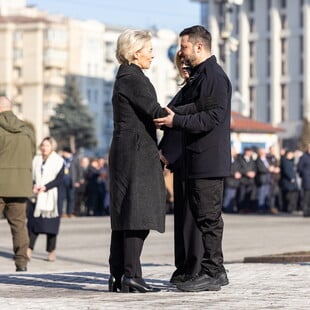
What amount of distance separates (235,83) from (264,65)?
12.8ft

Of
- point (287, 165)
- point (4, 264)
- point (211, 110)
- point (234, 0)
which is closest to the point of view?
point (211, 110)

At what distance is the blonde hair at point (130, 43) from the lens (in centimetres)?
1020

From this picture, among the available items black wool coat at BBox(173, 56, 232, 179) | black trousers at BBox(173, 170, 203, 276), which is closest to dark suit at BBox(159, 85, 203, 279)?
black trousers at BBox(173, 170, 203, 276)

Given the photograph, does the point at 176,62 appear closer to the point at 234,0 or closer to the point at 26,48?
the point at 234,0

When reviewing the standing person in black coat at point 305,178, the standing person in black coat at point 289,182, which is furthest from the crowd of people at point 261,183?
the standing person in black coat at point 305,178

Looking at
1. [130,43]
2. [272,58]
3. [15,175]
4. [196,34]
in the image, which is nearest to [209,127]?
[196,34]

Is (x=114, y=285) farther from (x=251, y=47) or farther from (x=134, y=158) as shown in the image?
(x=251, y=47)

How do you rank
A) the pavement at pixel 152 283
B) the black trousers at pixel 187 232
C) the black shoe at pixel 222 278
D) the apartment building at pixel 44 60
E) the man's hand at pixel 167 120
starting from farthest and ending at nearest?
the apartment building at pixel 44 60
the black trousers at pixel 187 232
the black shoe at pixel 222 278
the man's hand at pixel 167 120
the pavement at pixel 152 283

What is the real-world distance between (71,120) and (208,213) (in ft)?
357

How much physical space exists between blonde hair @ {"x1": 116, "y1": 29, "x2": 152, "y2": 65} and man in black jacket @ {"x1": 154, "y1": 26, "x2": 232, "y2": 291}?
305 mm

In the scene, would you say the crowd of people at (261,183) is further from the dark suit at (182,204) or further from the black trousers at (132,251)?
the black trousers at (132,251)

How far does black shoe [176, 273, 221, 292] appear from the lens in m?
10.2

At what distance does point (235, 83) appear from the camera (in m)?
141

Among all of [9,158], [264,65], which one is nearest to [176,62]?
[9,158]
